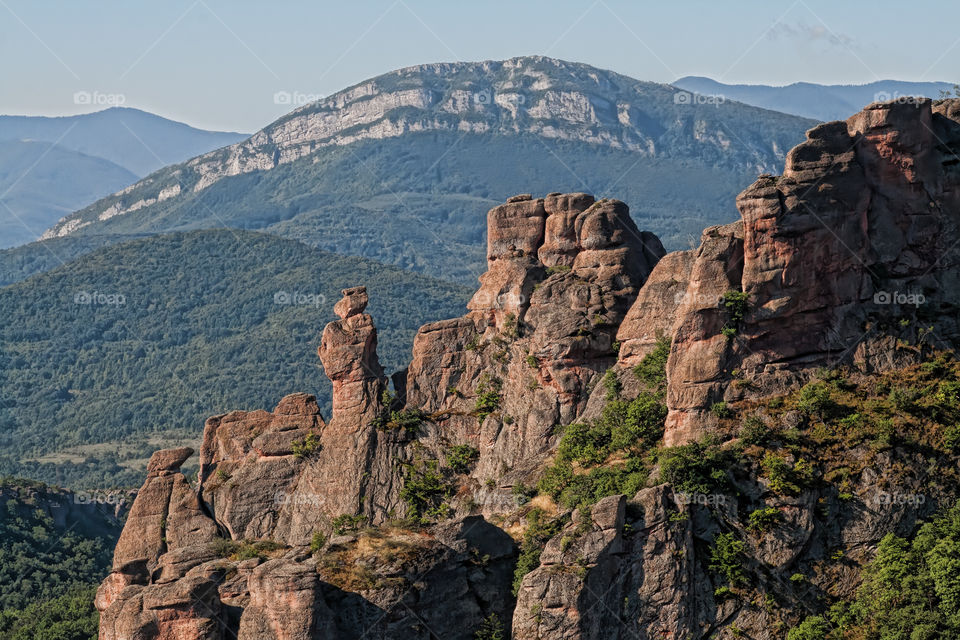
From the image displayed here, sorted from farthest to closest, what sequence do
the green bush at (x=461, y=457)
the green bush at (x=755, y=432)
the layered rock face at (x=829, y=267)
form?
the green bush at (x=461, y=457) < the layered rock face at (x=829, y=267) < the green bush at (x=755, y=432)

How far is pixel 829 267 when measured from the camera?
76875 mm

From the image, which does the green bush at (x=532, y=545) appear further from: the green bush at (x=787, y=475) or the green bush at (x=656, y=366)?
the green bush at (x=787, y=475)

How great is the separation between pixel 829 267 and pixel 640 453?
11.9 meters

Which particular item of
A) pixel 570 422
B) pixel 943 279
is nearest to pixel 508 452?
pixel 570 422

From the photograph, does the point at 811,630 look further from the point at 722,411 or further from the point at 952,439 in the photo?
the point at 722,411

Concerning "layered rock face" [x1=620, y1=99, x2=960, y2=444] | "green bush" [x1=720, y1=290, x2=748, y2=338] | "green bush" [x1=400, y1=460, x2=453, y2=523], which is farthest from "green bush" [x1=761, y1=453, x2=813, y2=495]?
"green bush" [x1=400, y1=460, x2=453, y2=523]

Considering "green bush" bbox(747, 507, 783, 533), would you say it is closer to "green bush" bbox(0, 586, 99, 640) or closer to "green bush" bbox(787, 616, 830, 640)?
"green bush" bbox(787, 616, 830, 640)

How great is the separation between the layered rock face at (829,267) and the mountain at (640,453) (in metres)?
0.11

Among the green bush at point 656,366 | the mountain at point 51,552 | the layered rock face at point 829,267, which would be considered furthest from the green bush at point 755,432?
the mountain at point 51,552

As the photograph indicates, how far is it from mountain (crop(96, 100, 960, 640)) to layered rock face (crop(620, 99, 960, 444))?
113 millimetres

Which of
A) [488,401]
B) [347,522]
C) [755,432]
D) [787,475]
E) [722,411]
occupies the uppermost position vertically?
[488,401]

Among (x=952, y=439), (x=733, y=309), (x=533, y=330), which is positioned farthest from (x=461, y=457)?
(x=952, y=439)

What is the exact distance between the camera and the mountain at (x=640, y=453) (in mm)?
71438

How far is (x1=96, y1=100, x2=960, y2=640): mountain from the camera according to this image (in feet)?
234
